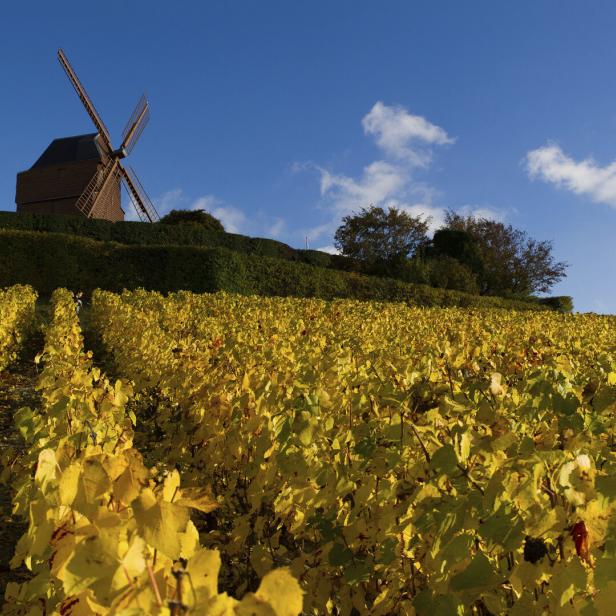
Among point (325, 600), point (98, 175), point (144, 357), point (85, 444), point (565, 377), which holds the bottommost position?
point (325, 600)

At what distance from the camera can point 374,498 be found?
2246 mm

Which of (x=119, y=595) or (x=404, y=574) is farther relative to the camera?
(x=404, y=574)

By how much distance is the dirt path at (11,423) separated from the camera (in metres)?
3.66

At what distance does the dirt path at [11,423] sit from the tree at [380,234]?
103 feet

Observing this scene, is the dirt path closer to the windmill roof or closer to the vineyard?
the vineyard

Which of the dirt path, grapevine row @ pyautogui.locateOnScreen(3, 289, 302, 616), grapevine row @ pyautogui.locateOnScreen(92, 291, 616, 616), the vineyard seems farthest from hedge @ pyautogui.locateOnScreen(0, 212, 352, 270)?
grapevine row @ pyautogui.locateOnScreen(3, 289, 302, 616)

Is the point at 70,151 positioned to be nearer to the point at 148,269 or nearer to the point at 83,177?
the point at 83,177

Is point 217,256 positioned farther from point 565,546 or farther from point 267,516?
point 565,546

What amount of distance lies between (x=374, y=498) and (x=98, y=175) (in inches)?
1429

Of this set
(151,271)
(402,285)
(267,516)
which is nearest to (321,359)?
(267,516)

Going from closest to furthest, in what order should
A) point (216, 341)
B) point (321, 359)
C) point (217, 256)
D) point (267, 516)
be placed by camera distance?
1. point (267, 516)
2. point (321, 359)
3. point (216, 341)
4. point (217, 256)

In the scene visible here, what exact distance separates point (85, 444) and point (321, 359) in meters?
2.02

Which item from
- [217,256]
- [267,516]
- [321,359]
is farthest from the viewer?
[217,256]

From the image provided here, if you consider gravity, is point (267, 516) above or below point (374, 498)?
below
